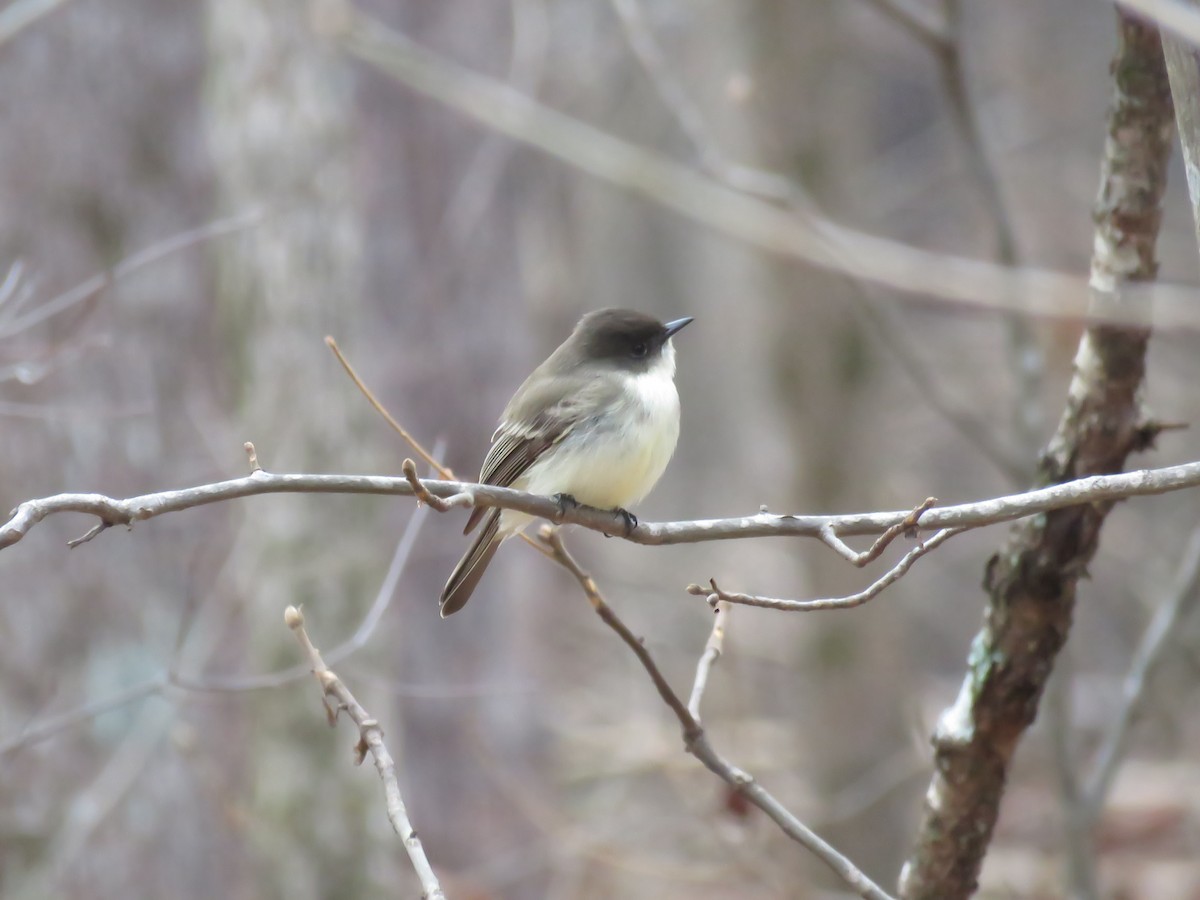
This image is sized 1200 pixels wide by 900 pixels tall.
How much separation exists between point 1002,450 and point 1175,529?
4282 mm

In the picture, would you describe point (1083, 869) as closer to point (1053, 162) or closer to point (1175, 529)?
point (1175, 529)

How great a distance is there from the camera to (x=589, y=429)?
14.0 ft

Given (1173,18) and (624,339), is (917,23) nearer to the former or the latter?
(624,339)

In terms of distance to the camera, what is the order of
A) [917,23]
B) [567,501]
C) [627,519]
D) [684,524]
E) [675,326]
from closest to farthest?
1. [684,524]
2. [627,519]
3. [567,501]
4. [675,326]
5. [917,23]

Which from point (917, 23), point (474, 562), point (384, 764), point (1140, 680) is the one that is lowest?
point (384, 764)

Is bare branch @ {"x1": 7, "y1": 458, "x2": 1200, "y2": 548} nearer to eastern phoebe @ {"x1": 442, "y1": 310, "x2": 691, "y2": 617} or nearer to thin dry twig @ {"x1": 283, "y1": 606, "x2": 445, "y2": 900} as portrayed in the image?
thin dry twig @ {"x1": 283, "y1": 606, "x2": 445, "y2": 900}

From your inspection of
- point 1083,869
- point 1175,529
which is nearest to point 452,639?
point 1083,869

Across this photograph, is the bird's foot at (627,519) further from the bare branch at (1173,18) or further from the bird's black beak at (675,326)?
the bare branch at (1173,18)

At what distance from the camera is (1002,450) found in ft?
16.6

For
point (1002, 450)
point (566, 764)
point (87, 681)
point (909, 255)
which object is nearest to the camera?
point (909, 255)

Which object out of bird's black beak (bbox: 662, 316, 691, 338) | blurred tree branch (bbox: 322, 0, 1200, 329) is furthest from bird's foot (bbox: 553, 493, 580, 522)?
blurred tree branch (bbox: 322, 0, 1200, 329)

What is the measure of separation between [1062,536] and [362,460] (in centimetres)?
370

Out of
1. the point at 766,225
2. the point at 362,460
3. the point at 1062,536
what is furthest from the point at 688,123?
the point at 1062,536

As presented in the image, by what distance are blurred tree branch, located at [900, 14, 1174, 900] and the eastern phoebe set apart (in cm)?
124
